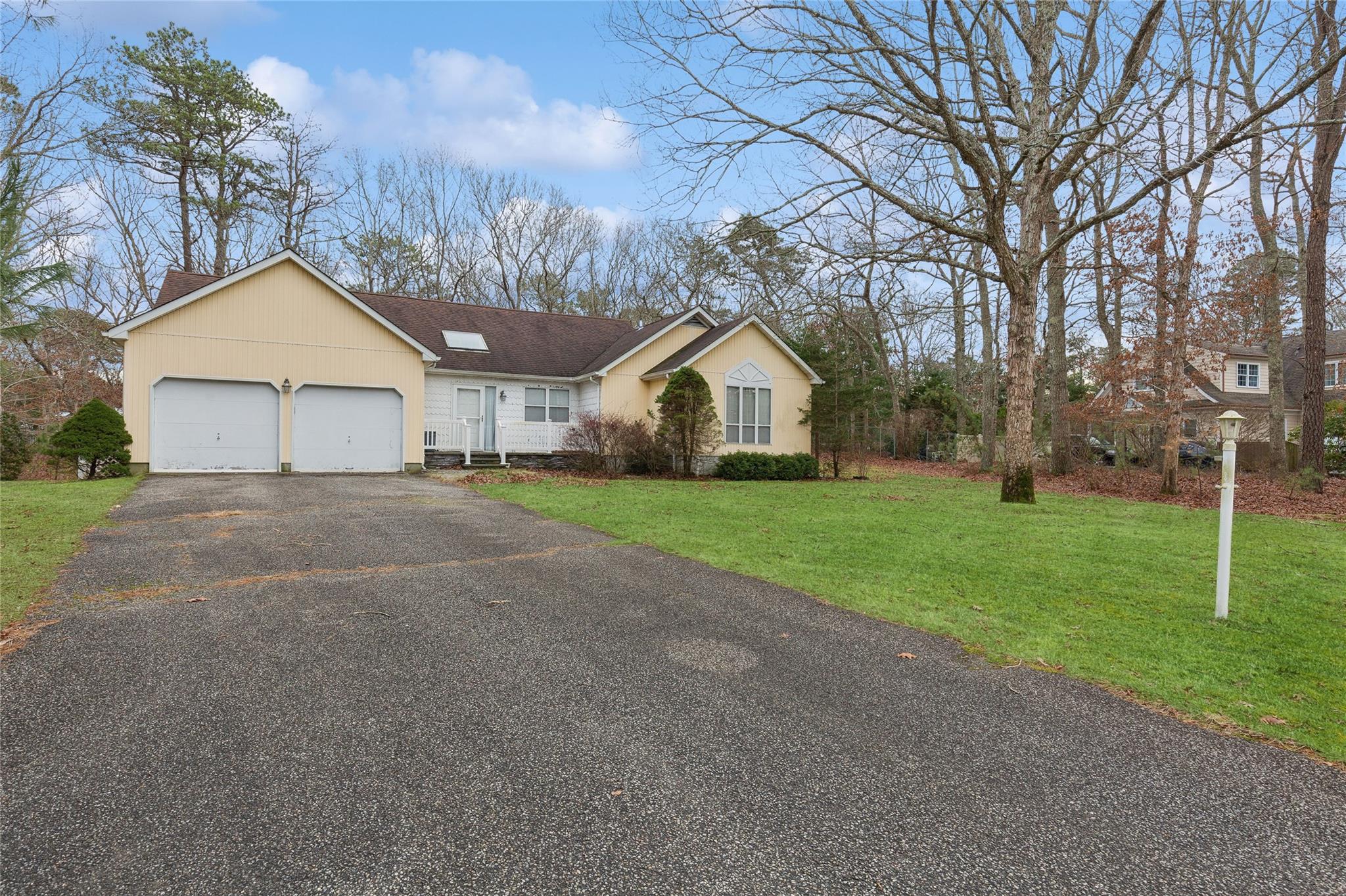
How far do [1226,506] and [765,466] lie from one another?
1503 centimetres

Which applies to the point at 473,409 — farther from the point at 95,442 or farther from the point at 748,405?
the point at 95,442

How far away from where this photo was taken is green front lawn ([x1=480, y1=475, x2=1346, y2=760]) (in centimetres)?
406

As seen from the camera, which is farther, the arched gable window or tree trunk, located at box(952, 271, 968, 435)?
tree trunk, located at box(952, 271, 968, 435)

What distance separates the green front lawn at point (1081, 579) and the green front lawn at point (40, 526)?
5.56m

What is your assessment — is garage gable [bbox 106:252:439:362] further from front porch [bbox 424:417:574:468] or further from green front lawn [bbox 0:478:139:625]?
green front lawn [bbox 0:478:139:625]

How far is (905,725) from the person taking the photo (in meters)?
3.41

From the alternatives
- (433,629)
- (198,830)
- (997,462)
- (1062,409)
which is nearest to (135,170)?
(433,629)

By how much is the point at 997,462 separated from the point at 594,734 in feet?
92.6

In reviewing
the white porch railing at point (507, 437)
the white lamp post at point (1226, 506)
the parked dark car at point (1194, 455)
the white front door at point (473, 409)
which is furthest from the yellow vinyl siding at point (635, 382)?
the parked dark car at point (1194, 455)

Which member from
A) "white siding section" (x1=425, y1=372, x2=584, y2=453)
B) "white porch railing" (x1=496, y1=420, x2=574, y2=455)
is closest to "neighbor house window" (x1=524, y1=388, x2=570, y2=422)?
"white siding section" (x1=425, y1=372, x2=584, y2=453)

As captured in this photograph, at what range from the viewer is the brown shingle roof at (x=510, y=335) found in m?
21.2

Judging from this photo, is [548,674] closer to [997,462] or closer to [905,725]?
[905,725]

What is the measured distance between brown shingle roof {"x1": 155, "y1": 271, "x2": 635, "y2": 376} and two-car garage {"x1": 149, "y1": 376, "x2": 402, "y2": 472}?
112 inches

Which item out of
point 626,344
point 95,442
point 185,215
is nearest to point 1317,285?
point 626,344
